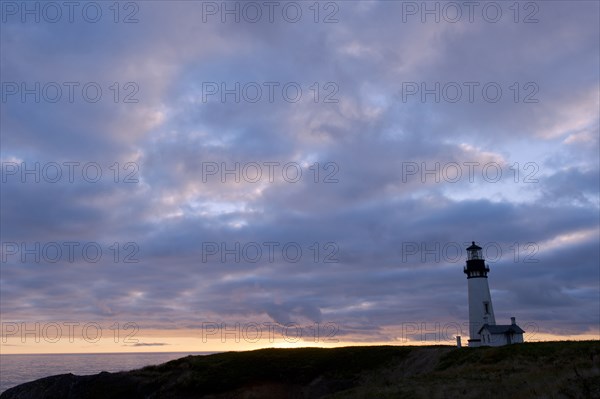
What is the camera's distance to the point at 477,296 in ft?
204

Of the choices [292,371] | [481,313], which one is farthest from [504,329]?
[292,371]

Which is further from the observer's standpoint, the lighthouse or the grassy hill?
the lighthouse

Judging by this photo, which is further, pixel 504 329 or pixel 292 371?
pixel 504 329

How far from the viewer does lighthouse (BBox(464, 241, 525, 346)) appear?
57.3m

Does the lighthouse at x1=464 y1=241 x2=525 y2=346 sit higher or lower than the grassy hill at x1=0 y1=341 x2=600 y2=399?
higher

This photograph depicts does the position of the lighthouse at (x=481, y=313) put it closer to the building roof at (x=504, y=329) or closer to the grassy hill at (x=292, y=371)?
the building roof at (x=504, y=329)

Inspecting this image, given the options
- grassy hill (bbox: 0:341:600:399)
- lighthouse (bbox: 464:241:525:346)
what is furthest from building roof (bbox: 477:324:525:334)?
grassy hill (bbox: 0:341:600:399)

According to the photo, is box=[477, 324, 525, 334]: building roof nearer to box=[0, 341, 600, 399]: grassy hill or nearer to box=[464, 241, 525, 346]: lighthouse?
box=[464, 241, 525, 346]: lighthouse

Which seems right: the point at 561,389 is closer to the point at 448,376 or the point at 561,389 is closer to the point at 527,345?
the point at 448,376

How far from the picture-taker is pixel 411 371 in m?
47.6

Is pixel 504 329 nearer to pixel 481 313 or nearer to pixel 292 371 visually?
pixel 481 313

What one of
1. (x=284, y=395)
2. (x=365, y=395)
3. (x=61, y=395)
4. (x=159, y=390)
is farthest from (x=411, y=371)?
(x=61, y=395)

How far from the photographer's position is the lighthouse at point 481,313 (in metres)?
57.3

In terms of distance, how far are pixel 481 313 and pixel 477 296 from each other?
208 centimetres
